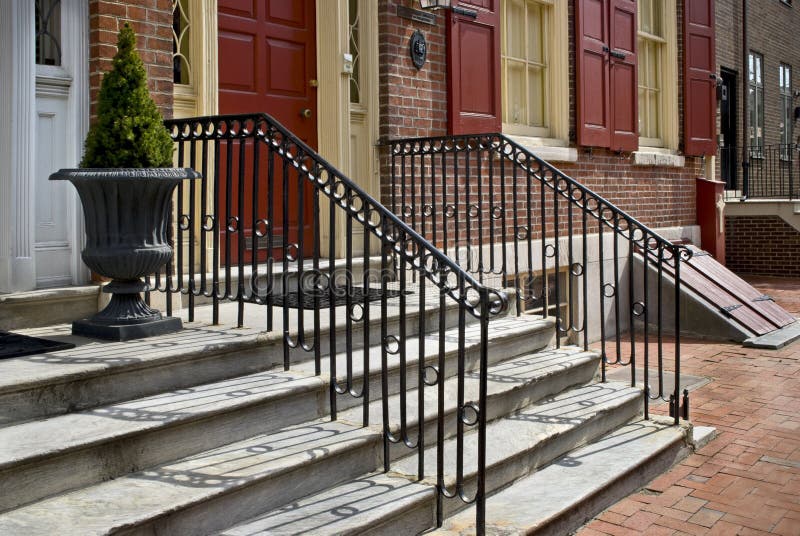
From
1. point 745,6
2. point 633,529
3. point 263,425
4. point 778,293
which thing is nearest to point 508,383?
point 633,529

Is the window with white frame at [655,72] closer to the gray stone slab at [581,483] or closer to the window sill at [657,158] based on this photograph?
the window sill at [657,158]

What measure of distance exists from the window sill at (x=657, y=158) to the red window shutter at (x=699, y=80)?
0.96ft

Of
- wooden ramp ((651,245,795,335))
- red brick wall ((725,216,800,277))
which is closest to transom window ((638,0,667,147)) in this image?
wooden ramp ((651,245,795,335))

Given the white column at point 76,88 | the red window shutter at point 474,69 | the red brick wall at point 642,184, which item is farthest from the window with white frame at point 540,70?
the white column at point 76,88

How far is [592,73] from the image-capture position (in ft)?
26.3

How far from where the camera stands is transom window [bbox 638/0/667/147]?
30.8ft

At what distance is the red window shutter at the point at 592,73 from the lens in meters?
7.81

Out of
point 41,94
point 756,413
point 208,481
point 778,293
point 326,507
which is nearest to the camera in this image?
point 208,481

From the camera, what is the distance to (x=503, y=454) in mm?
3594

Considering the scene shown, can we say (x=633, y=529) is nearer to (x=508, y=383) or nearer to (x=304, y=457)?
(x=508, y=383)

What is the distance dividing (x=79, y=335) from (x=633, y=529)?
2.50m

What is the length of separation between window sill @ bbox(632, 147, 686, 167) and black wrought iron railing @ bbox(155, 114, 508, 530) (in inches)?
165

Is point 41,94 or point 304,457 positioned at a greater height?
point 41,94

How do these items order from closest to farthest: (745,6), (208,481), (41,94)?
(208,481) → (41,94) → (745,6)
